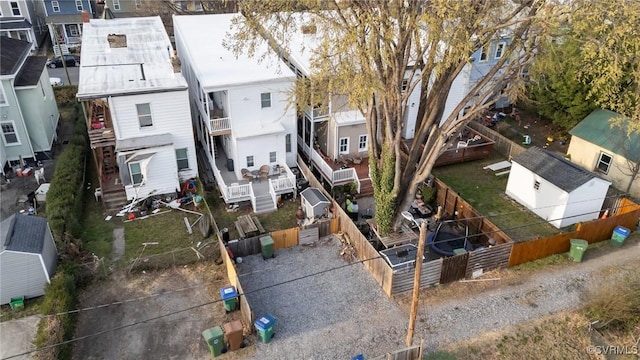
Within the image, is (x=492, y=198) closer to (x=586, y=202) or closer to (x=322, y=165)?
(x=586, y=202)

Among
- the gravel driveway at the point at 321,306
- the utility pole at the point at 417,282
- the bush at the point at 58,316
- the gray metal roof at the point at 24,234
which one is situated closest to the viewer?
the utility pole at the point at 417,282

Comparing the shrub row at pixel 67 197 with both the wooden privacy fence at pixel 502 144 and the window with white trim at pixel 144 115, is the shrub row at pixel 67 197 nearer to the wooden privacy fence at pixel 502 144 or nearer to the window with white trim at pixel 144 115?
the window with white trim at pixel 144 115

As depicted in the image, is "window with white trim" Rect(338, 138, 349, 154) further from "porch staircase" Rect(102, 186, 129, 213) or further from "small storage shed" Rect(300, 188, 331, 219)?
"porch staircase" Rect(102, 186, 129, 213)

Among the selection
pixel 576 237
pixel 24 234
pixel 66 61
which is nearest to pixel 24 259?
pixel 24 234

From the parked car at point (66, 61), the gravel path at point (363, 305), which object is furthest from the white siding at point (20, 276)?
the parked car at point (66, 61)

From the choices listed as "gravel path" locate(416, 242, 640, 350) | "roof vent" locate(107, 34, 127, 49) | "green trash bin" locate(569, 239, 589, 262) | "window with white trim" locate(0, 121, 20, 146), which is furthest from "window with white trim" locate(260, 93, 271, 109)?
"green trash bin" locate(569, 239, 589, 262)

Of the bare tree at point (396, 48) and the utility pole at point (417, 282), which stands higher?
the bare tree at point (396, 48)

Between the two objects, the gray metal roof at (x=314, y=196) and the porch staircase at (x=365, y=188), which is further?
the porch staircase at (x=365, y=188)

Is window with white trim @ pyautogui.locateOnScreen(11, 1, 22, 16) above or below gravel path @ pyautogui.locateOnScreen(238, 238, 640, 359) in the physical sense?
above
